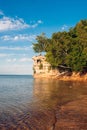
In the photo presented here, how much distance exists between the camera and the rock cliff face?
99812 millimetres

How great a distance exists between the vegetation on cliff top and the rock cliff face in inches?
732

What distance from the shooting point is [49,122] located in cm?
1378

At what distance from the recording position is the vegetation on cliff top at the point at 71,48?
7050cm

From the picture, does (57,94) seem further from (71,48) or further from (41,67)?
(41,67)

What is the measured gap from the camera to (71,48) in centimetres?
7512

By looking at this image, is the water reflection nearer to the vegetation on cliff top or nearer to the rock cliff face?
the vegetation on cliff top

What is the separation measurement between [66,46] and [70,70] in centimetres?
1279

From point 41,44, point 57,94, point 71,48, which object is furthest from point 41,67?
point 57,94

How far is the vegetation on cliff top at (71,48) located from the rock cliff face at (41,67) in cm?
1860

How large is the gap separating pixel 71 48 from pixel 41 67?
3294 centimetres

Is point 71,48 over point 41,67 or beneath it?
over

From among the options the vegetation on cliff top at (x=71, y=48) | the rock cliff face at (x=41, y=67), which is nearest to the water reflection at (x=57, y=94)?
the vegetation on cliff top at (x=71, y=48)

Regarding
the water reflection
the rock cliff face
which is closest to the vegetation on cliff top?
the rock cliff face

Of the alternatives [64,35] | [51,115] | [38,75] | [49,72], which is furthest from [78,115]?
[38,75]
